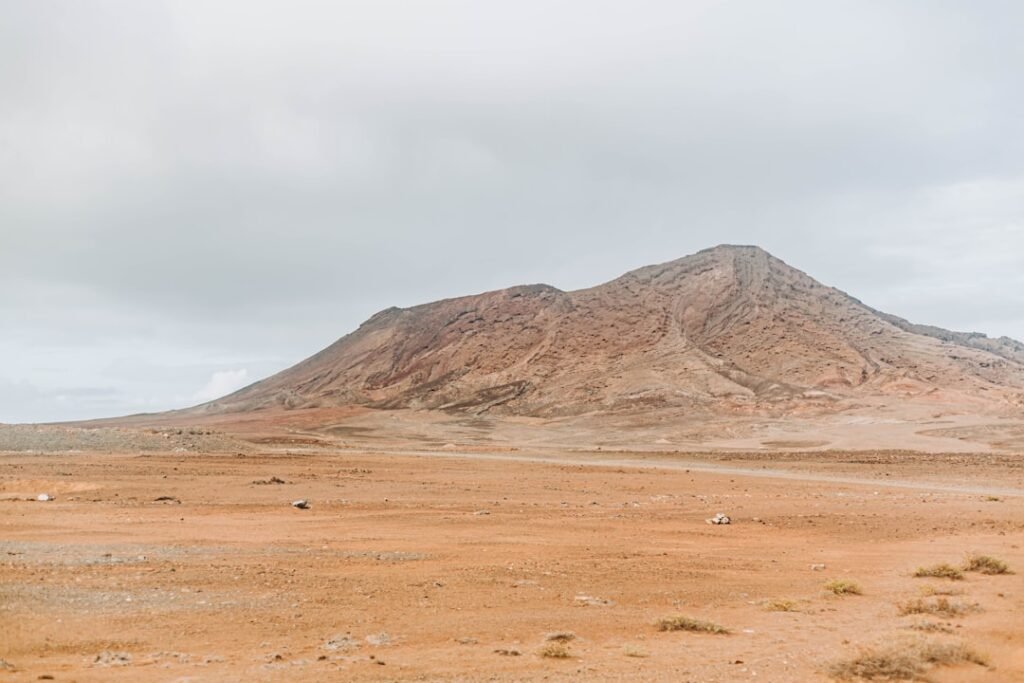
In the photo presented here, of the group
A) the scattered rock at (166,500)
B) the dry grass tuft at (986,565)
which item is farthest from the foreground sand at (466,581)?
the dry grass tuft at (986,565)

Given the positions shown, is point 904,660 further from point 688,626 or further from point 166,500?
point 166,500

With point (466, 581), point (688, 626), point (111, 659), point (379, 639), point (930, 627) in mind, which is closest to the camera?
point (111, 659)

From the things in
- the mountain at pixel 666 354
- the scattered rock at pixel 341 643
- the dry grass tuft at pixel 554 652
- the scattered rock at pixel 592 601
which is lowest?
the scattered rock at pixel 592 601

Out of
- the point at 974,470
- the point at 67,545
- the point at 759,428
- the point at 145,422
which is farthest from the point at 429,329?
the point at 67,545

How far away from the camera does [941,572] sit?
15.8 metres

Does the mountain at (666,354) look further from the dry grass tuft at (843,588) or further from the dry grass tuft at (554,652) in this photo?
the dry grass tuft at (554,652)

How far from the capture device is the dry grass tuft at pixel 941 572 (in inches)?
611

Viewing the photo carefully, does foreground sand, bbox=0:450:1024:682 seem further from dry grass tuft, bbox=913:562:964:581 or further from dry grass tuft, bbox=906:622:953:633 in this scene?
dry grass tuft, bbox=913:562:964:581

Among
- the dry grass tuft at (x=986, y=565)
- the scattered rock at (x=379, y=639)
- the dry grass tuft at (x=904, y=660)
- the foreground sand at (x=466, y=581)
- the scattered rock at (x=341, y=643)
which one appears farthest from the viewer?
the dry grass tuft at (x=986, y=565)

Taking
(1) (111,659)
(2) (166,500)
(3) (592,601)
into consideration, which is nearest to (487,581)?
(3) (592,601)

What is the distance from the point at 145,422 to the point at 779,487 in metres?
139

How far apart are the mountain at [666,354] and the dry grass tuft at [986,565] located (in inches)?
Answer: 3248

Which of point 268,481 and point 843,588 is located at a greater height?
point 268,481

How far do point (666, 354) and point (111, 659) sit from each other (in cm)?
11291
